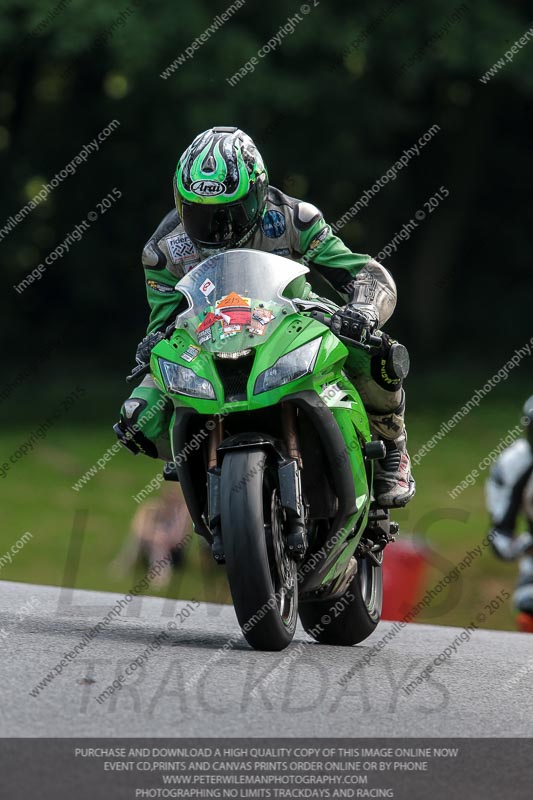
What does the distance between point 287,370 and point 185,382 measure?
0.40m

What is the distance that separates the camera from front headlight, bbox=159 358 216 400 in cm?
562

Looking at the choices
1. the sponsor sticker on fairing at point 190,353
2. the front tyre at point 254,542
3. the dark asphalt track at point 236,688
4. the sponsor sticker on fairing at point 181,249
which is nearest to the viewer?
the dark asphalt track at point 236,688

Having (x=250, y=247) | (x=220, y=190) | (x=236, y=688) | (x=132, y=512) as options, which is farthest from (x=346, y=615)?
(x=132, y=512)

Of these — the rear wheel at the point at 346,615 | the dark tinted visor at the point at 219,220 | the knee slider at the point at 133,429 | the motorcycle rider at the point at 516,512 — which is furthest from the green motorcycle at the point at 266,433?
the motorcycle rider at the point at 516,512

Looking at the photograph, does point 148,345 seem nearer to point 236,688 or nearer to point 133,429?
point 133,429

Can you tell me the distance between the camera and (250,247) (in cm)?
622

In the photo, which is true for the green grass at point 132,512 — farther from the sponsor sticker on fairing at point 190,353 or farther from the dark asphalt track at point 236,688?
the sponsor sticker on fairing at point 190,353

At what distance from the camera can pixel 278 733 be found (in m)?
4.39

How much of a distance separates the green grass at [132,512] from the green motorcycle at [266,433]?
7.35 meters

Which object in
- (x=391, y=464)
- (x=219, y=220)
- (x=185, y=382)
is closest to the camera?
(x=185, y=382)

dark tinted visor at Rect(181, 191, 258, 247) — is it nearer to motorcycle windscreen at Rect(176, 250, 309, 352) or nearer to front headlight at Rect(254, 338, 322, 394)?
motorcycle windscreen at Rect(176, 250, 309, 352)

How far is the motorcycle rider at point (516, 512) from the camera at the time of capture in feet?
32.5

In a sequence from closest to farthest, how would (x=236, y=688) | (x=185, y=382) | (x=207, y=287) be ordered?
(x=236, y=688), (x=185, y=382), (x=207, y=287)
